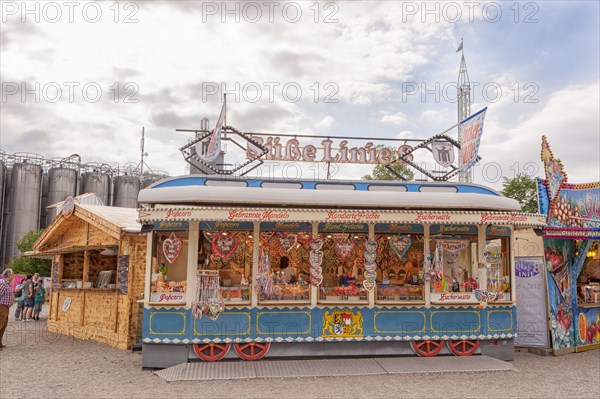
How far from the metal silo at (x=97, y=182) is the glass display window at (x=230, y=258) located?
3634cm

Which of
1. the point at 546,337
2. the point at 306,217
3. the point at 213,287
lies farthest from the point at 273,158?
the point at 546,337

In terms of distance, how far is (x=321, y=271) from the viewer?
34.7 ft

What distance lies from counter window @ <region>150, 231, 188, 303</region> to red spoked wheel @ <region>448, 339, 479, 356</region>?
5.89 metres

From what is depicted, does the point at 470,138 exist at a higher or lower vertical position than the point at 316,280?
higher

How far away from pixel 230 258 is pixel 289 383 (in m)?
2.97

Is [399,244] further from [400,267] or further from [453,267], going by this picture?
[453,267]

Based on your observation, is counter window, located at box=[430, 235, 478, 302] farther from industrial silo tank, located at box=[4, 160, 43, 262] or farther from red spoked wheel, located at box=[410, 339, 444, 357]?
industrial silo tank, located at box=[4, 160, 43, 262]

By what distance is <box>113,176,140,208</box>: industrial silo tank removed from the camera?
1784 inches

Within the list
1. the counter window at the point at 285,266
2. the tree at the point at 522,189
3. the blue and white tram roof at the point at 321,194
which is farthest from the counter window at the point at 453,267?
the tree at the point at 522,189

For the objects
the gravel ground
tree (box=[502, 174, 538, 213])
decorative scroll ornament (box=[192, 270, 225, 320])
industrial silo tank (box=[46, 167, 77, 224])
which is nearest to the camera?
the gravel ground

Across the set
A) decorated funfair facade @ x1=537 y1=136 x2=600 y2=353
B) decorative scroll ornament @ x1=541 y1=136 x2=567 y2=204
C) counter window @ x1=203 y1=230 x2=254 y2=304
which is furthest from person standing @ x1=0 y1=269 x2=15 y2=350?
decorative scroll ornament @ x1=541 y1=136 x2=567 y2=204

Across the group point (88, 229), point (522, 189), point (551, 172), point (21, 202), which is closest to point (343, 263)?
point (551, 172)

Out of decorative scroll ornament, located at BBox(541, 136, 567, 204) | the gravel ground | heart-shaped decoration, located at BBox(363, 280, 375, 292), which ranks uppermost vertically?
decorative scroll ornament, located at BBox(541, 136, 567, 204)

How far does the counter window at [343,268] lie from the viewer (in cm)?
1071
